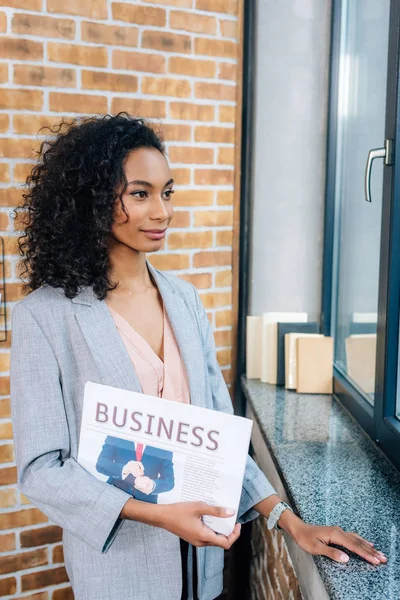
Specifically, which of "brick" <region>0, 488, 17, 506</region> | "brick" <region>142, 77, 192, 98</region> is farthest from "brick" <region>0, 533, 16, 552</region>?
"brick" <region>142, 77, 192, 98</region>

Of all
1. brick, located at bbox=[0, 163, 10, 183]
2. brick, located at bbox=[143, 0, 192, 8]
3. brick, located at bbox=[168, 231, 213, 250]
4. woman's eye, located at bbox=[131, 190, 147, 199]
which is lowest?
brick, located at bbox=[168, 231, 213, 250]

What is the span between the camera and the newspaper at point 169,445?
1.06 m

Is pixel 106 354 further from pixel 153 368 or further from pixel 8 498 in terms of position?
pixel 8 498

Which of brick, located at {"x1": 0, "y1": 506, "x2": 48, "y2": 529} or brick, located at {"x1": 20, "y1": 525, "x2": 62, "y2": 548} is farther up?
brick, located at {"x1": 0, "y1": 506, "x2": 48, "y2": 529}

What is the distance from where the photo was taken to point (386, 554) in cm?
117

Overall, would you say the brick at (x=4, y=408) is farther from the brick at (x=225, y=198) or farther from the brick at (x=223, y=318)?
the brick at (x=225, y=198)

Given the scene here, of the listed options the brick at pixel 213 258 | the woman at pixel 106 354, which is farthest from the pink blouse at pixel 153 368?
the brick at pixel 213 258

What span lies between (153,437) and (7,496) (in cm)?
118

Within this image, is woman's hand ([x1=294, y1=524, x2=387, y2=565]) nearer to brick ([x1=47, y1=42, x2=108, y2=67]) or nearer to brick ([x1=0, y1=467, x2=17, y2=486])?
brick ([x1=0, y1=467, x2=17, y2=486])

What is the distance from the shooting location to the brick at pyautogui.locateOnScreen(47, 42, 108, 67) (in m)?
1.92

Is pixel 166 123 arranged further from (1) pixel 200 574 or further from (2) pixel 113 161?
(1) pixel 200 574

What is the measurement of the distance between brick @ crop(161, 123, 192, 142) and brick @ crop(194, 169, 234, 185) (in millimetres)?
125

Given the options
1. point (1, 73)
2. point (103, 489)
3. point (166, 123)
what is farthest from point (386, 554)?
point (1, 73)

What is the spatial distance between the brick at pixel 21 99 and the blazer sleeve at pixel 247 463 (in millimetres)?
906
